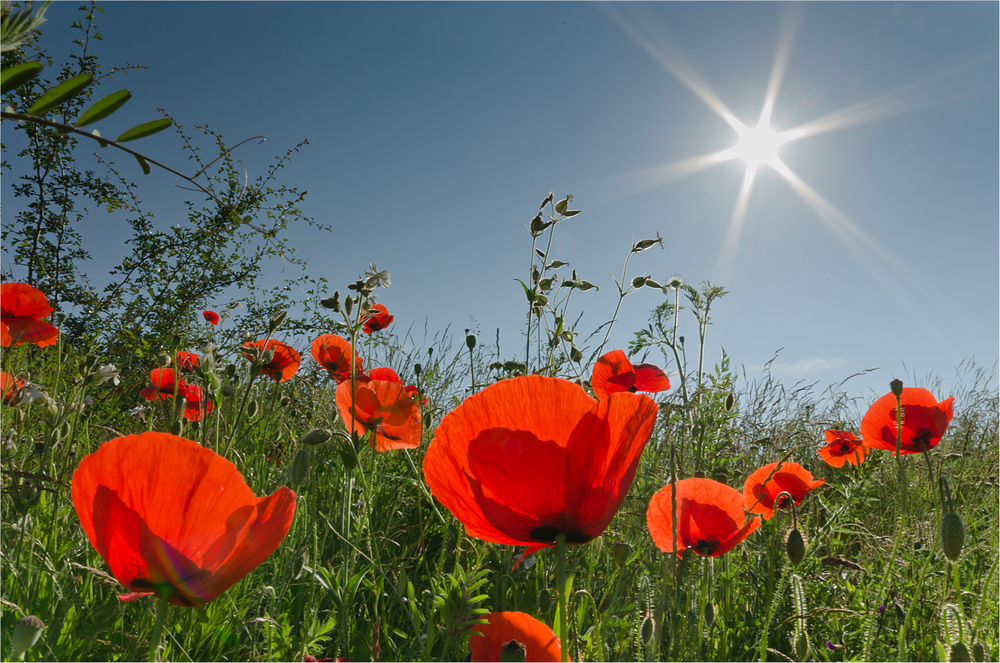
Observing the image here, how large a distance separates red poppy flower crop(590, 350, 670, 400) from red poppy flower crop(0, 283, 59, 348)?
85.0 inches

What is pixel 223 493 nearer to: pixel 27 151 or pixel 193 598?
pixel 193 598

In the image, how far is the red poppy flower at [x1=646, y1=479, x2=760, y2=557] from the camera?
1.30 m

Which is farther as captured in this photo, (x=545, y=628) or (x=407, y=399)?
(x=407, y=399)

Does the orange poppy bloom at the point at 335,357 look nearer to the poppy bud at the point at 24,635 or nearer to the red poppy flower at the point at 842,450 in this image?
the poppy bud at the point at 24,635

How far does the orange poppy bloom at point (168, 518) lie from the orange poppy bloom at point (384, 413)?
1003 mm

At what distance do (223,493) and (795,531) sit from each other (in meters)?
1.13

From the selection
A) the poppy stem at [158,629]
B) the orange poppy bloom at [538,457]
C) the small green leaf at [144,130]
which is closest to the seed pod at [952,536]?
the orange poppy bloom at [538,457]

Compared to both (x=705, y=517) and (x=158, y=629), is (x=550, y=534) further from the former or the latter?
(x=705, y=517)

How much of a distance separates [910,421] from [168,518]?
2.56 metres

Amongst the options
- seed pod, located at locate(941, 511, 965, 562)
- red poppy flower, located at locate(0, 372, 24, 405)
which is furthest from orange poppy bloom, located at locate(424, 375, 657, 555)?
red poppy flower, located at locate(0, 372, 24, 405)

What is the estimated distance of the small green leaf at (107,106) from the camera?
594 mm

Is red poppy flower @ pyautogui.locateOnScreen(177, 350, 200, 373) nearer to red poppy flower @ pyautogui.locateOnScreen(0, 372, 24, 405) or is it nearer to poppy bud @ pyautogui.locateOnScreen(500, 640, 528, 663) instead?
red poppy flower @ pyautogui.locateOnScreen(0, 372, 24, 405)

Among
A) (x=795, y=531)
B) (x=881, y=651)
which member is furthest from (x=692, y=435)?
(x=881, y=651)

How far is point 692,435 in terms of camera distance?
1.88m
